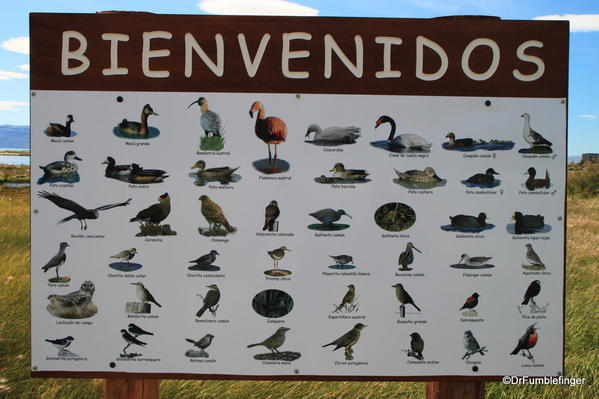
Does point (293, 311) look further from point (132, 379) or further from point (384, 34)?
point (384, 34)

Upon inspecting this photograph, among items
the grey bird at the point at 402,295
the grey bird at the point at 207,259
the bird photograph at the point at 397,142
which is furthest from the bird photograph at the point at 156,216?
the grey bird at the point at 402,295

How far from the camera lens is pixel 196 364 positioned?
8.57ft

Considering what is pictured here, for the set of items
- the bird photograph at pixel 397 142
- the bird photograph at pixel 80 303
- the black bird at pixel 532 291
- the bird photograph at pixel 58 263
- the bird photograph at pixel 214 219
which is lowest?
the bird photograph at pixel 80 303

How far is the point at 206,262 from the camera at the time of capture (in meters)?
2.58

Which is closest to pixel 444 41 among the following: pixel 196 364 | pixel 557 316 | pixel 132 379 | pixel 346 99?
pixel 346 99

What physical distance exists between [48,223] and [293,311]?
134 centimetres

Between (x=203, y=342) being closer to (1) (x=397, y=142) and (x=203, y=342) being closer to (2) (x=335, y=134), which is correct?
(2) (x=335, y=134)

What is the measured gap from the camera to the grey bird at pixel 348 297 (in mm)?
2584

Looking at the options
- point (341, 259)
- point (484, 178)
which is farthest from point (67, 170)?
point (484, 178)

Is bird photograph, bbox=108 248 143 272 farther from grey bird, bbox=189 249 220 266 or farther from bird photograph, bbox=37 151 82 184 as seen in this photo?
bird photograph, bbox=37 151 82 184

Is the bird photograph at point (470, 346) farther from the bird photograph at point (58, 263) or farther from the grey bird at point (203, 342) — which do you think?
the bird photograph at point (58, 263)

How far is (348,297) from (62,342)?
1.50 meters

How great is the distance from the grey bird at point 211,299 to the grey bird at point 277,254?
1.05 feet

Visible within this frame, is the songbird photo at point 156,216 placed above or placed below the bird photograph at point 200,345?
above
